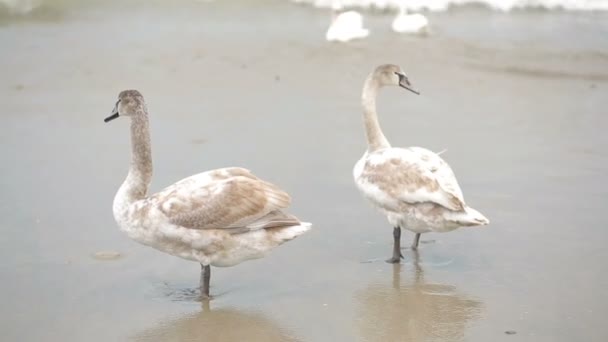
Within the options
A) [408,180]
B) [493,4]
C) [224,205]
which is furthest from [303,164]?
[493,4]

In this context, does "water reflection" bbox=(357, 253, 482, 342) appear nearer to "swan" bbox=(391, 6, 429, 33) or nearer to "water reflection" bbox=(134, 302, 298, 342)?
"water reflection" bbox=(134, 302, 298, 342)

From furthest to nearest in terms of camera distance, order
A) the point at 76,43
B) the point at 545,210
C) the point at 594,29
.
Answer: the point at 594,29
the point at 76,43
the point at 545,210

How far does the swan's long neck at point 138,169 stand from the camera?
610 cm

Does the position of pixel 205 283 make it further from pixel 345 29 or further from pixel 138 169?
pixel 345 29

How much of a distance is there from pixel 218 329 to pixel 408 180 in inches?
71.3

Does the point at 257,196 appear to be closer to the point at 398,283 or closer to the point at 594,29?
the point at 398,283

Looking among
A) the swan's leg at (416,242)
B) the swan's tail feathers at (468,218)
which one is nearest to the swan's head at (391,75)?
the swan's leg at (416,242)

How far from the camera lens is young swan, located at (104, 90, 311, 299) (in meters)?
5.91

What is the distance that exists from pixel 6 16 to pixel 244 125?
6020 mm

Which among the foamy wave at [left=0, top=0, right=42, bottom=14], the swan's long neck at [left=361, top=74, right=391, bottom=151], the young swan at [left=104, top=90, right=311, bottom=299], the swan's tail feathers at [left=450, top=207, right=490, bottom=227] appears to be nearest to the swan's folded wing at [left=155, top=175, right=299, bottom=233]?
the young swan at [left=104, top=90, right=311, bottom=299]

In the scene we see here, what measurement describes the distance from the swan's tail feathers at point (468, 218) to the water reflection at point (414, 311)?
42cm

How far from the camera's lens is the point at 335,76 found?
12109 mm

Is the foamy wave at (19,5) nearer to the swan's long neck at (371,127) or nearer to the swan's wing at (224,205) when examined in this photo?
the swan's long neck at (371,127)

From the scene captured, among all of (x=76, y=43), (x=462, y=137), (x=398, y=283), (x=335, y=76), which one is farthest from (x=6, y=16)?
→ (x=398, y=283)
